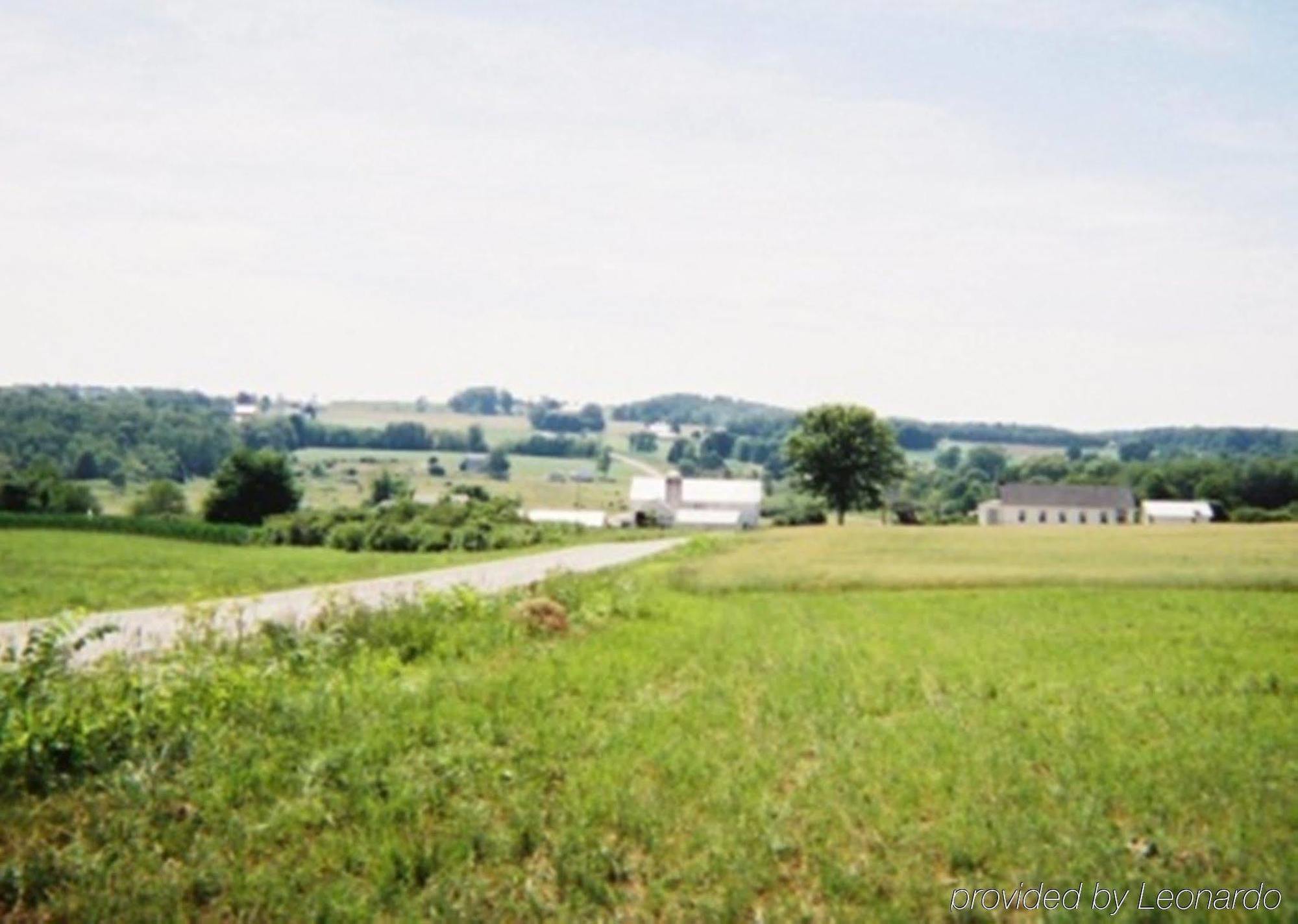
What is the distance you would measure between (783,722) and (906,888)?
597 cm

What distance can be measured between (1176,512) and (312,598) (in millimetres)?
125600

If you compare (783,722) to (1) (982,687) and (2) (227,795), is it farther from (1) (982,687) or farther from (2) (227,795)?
(2) (227,795)

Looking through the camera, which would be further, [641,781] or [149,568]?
[149,568]

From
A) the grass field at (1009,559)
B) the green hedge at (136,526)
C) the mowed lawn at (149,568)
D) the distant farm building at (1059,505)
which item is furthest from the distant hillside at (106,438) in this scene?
the distant farm building at (1059,505)

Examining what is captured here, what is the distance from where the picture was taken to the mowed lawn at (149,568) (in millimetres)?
30953

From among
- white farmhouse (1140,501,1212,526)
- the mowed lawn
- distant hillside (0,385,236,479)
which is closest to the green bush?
the mowed lawn

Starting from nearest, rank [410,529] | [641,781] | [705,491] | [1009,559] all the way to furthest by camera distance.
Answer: [641,781], [1009,559], [410,529], [705,491]

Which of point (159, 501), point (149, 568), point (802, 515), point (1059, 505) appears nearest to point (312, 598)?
point (149, 568)

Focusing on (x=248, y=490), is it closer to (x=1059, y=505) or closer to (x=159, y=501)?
(x=159, y=501)

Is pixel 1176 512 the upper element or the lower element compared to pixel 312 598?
lower

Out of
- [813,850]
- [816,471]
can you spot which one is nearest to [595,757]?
[813,850]

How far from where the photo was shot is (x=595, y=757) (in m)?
12.6

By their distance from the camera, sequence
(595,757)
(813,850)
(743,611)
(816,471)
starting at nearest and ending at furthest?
(813,850) < (595,757) < (743,611) < (816,471)

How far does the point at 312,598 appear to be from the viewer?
32469 mm
